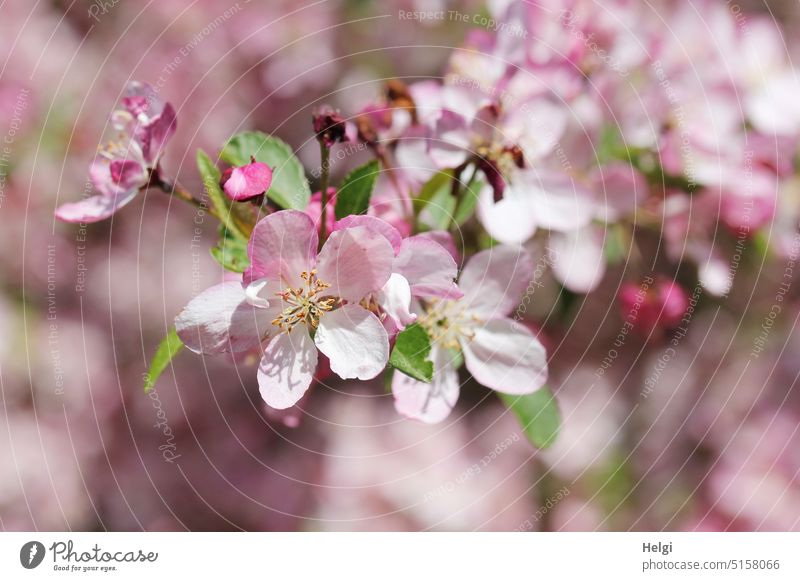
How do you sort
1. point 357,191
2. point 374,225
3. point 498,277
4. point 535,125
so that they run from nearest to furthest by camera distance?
point 374,225, point 357,191, point 498,277, point 535,125

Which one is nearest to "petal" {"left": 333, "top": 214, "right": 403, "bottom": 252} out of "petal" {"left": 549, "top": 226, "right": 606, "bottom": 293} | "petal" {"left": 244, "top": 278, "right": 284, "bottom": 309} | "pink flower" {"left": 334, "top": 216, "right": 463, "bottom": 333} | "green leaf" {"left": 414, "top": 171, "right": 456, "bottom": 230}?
"pink flower" {"left": 334, "top": 216, "right": 463, "bottom": 333}

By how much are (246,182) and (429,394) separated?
382mm

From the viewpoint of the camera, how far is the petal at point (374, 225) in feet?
2.39

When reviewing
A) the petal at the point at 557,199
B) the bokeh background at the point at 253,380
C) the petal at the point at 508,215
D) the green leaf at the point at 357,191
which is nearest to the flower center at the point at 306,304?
the green leaf at the point at 357,191

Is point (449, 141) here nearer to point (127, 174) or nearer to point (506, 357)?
point (506, 357)

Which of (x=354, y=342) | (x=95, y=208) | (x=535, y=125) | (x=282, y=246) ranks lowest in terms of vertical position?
(x=354, y=342)

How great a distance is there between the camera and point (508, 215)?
103cm

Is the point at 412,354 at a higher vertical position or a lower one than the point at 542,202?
lower

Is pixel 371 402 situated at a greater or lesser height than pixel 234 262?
lesser

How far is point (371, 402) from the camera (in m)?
1.51

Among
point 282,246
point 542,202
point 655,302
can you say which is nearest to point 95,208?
point 282,246

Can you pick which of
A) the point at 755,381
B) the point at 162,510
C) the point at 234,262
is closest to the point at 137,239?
the point at 162,510
